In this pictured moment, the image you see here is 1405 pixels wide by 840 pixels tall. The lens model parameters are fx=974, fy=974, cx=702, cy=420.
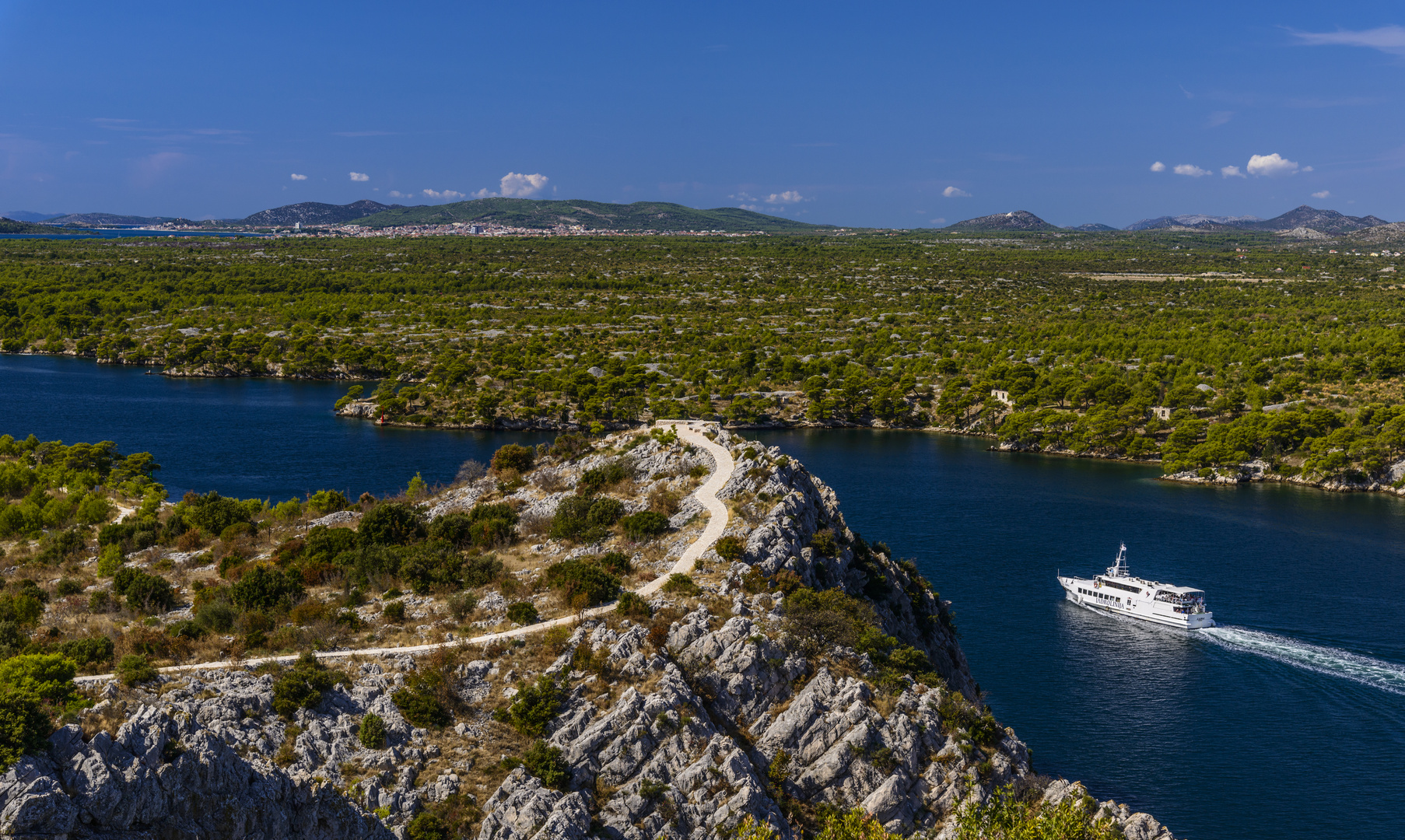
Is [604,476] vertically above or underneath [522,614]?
above

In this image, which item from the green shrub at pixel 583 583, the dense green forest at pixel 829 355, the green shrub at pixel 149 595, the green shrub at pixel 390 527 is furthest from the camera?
the dense green forest at pixel 829 355

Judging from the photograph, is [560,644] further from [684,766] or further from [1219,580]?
[1219,580]

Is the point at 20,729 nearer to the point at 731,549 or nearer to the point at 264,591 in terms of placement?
the point at 264,591

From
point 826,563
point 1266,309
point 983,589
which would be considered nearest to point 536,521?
point 826,563

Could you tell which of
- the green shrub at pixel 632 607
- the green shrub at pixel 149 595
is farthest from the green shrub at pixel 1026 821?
the green shrub at pixel 149 595

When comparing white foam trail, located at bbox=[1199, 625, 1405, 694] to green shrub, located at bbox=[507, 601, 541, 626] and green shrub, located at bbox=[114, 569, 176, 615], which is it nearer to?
green shrub, located at bbox=[507, 601, 541, 626]

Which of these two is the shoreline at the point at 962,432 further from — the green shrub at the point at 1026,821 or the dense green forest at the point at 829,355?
the green shrub at the point at 1026,821

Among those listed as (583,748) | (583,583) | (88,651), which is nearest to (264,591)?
(88,651)
